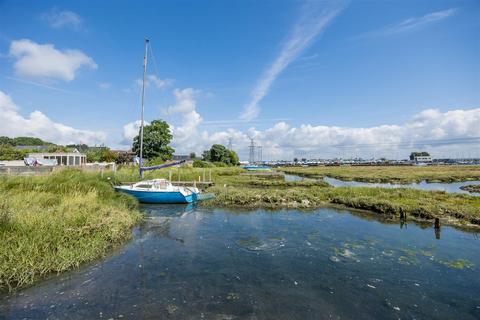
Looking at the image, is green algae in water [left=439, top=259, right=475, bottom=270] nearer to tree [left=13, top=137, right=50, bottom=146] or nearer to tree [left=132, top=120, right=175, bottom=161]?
tree [left=132, top=120, right=175, bottom=161]

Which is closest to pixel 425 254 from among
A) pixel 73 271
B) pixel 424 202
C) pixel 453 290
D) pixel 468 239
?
pixel 453 290

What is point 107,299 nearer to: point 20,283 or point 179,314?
point 179,314

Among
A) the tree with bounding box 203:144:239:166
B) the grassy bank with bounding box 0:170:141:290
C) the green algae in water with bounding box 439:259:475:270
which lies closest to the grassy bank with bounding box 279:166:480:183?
the tree with bounding box 203:144:239:166

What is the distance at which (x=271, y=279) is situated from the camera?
9.81 m

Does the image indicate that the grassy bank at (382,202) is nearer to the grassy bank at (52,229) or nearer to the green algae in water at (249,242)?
the green algae in water at (249,242)

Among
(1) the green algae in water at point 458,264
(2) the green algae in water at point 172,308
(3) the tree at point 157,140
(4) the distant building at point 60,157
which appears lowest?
(1) the green algae in water at point 458,264

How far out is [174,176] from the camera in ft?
145

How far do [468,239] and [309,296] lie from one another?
12.6 metres

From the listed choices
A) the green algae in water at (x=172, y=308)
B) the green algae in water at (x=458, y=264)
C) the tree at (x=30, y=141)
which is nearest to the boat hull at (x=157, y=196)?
the green algae in water at (x=172, y=308)

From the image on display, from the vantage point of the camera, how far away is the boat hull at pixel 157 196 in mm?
24797

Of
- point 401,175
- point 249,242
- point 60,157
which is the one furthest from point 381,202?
point 60,157

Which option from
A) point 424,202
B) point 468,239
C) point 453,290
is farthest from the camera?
point 424,202

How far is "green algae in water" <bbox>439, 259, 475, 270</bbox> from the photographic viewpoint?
36.6 feet

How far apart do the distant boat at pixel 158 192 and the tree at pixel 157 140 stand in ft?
136
